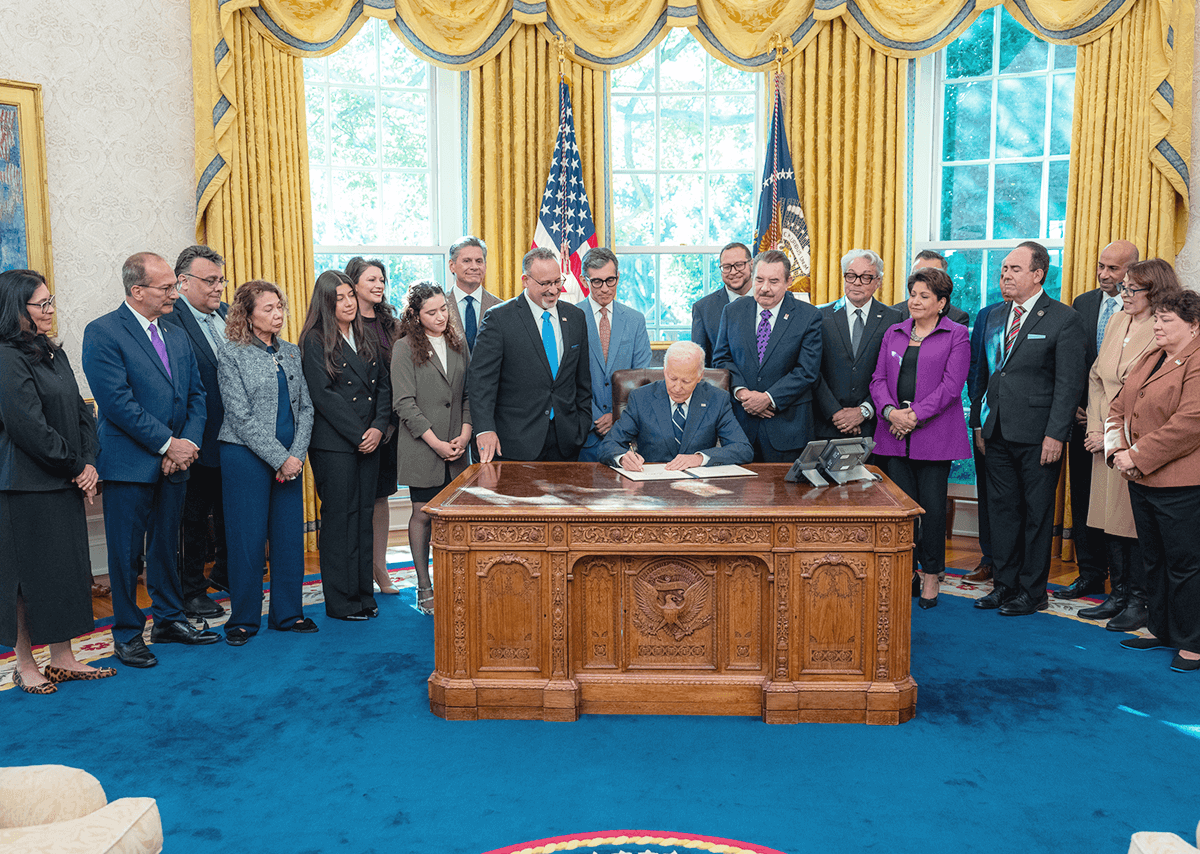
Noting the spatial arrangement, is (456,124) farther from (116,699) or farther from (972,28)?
(116,699)

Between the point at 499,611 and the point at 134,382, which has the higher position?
the point at 134,382

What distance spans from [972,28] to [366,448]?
4.89 metres

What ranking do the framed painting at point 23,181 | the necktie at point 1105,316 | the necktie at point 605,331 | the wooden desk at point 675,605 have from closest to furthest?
1. the wooden desk at point 675,605
2. the necktie at point 1105,316
3. the necktie at point 605,331
4. the framed painting at point 23,181

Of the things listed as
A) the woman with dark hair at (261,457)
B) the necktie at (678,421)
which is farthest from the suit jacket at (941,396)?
the woman with dark hair at (261,457)

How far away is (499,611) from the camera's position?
11.0ft

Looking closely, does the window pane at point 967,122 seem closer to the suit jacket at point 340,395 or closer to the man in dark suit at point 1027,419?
the man in dark suit at point 1027,419

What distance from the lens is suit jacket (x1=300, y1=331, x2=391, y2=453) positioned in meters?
4.37

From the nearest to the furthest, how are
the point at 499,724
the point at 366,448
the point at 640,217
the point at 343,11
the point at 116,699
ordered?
the point at 499,724, the point at 116,699, the point at 366,448, the point at 343,11, the point at 640,217

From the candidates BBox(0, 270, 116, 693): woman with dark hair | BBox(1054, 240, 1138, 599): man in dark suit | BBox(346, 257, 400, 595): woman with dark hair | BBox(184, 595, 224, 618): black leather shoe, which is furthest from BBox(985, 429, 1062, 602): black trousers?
BBox(0, 270, 116, 693): woman with dark hair

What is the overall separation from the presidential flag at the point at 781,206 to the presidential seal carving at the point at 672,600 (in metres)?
3.47

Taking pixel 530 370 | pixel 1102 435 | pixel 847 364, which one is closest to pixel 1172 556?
pixel 1102 435

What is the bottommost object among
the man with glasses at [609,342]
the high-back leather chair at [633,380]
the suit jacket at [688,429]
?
the suit jacket at [688,429]

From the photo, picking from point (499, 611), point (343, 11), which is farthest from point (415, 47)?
point (499, 611)

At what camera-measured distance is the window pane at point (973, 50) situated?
6.30 meters
